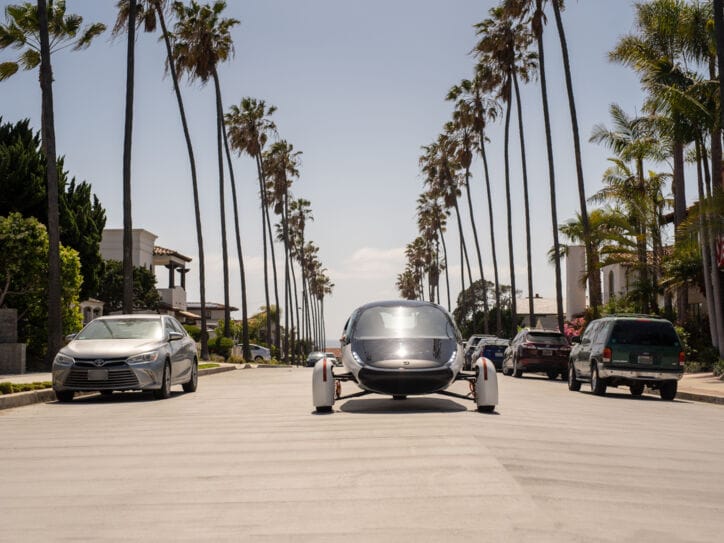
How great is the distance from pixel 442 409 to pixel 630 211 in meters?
35.2

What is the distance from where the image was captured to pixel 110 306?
63594mm

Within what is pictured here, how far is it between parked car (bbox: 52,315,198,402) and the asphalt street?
149 inches

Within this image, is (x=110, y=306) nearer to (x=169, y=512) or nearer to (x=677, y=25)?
(x=677, y=25)

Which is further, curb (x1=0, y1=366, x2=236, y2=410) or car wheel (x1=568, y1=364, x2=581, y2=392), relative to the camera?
car wheel (x1=568, y1=364, x2=581, y2=392)

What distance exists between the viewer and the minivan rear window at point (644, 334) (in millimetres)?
23141

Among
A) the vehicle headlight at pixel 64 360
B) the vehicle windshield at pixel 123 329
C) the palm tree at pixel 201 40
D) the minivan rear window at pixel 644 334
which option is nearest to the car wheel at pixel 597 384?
the minivan rear window at pixel 644 334

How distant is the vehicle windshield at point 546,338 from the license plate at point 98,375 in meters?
19.2

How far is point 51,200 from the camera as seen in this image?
28766mm

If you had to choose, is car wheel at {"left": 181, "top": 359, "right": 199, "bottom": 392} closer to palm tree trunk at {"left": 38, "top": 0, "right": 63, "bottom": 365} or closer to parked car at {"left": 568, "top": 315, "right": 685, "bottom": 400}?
palm tree trunk at {"left": 38, "top": 0, "right": 63, "bottom": 365}

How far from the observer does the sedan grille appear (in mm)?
18969

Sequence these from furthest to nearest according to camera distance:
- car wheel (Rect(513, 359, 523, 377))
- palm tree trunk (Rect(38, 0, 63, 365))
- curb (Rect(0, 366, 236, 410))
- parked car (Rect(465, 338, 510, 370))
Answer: parked car (Rect(465, 338, 510, 370)), car wheel (Rect(513, 359, 523, 377)), palm tree trunk (Rect(38, 0, 63, 365)), curb (Rect(0, 366, 236, 410))

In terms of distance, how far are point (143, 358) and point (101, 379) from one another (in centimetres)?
88

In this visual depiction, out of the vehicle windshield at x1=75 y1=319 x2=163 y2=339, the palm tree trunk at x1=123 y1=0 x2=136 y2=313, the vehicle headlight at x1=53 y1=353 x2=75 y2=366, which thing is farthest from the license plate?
the palm tree trunk at x1=123 y1=0 x2=136 y2=313

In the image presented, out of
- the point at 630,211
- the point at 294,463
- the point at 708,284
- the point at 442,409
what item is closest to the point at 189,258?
the point at 630,211
